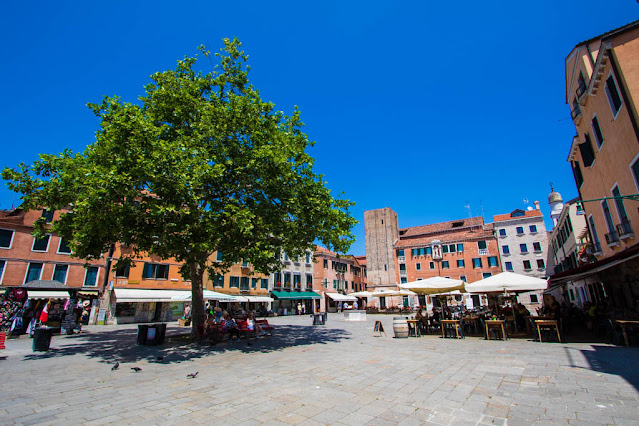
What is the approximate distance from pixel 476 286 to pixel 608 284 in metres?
8.04

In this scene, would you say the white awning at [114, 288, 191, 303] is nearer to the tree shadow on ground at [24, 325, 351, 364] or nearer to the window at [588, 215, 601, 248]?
the tree shadow on ground at [24, 325, 351, 364]

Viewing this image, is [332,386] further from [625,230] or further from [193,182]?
[625,230]

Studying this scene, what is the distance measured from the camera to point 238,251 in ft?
39.0

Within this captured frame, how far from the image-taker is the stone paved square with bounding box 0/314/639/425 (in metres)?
4.83

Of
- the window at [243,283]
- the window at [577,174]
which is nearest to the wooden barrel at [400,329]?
the window at [577,174]

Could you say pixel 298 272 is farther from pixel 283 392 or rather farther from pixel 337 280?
pixel 283 392

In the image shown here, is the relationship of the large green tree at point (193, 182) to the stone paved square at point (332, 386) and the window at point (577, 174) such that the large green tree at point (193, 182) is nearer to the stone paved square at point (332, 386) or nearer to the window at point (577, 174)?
the stone paved square at point (332, 386)

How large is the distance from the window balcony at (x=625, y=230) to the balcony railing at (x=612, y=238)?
483 millimetres

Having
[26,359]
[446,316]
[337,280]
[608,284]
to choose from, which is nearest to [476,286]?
[446,316]

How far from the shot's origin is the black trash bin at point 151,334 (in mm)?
12703

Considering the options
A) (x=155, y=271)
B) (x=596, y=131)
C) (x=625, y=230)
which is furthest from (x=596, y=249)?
(x=155, y=271)

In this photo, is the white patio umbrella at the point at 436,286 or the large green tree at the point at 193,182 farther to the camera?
the white patio umbrella at the point at 436,286

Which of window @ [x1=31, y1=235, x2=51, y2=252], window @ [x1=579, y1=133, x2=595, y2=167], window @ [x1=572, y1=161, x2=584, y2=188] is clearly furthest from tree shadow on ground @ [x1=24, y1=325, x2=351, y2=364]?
window @ [x1=572, y1=161, x2=584, y2=188]

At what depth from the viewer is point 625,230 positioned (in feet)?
41.5
